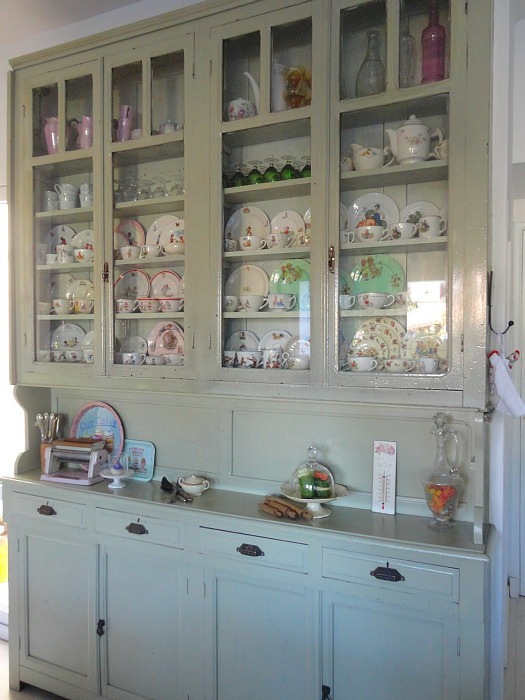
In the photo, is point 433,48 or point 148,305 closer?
point 433,48

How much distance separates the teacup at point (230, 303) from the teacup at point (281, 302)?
0.12 meters

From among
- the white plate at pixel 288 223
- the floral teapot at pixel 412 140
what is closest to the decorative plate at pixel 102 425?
the white plate at pixel 288 223

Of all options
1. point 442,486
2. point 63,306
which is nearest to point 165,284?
point 63,306

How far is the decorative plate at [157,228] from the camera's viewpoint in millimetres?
1980

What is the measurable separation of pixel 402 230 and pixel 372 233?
94 mm

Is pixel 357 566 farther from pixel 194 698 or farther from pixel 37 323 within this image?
pixel 37 323

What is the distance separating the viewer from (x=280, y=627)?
62.8 inches

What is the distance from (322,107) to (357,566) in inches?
56.1

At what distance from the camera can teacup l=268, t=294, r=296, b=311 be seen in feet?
5.70

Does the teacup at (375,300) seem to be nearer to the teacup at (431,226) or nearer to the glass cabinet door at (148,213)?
the teacup at (431,226)

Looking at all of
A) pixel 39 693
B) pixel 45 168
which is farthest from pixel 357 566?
pixel 45 168

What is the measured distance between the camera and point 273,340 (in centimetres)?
180

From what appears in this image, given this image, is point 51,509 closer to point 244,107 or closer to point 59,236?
point 59,236

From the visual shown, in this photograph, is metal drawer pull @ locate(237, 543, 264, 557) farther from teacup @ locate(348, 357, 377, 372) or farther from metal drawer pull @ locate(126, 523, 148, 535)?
teacup @ locate(348, 357, 377, 372)
